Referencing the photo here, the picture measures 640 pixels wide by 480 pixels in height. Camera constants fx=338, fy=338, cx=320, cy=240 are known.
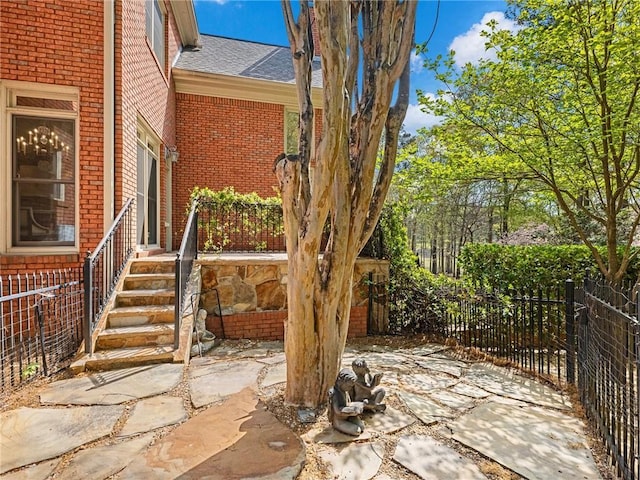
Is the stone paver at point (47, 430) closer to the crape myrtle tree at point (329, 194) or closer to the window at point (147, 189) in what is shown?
the crape myrtle tree at point (329, 194)

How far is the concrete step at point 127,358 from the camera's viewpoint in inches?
140

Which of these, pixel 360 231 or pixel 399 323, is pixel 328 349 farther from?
pixel 399 323

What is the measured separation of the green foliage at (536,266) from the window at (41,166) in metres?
6.59

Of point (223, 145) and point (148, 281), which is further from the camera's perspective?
point (223, 145)

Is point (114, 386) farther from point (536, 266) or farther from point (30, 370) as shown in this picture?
point (536, 266)

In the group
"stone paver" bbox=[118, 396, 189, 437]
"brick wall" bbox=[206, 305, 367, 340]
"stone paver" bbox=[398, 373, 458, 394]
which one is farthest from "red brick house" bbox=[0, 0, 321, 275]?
"stone paver" bbox=[398, 373, 458, 394]

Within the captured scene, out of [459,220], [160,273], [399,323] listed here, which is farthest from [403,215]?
[459,220]

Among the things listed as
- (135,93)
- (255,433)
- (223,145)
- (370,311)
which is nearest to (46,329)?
(255,433)

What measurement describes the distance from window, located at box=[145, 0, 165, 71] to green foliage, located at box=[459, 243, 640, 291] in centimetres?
767

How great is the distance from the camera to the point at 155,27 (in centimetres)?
706

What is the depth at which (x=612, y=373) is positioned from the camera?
2383 millimetres

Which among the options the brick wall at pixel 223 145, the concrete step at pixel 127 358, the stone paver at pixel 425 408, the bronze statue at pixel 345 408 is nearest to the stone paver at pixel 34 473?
the concrete step at pixel 127 358

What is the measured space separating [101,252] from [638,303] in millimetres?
5109

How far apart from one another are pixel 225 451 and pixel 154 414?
2.80 ft
